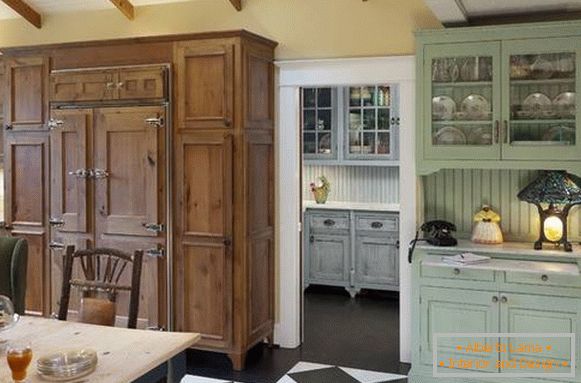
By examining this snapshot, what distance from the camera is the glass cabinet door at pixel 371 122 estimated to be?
6.59m

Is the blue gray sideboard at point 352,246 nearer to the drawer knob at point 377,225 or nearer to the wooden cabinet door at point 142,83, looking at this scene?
the drawer knob at point 377,225

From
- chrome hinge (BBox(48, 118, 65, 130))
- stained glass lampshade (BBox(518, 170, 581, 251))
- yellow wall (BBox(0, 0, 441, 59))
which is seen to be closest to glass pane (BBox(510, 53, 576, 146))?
stained glass lampshade (BBox(518, 170, 581, 251))

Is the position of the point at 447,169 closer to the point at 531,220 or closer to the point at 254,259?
the point at 531,220

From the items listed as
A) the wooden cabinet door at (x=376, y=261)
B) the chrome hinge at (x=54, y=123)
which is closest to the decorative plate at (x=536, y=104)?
the wooden cabinet door at (x=376, y=261)

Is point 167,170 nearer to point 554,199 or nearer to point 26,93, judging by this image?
point 26,93

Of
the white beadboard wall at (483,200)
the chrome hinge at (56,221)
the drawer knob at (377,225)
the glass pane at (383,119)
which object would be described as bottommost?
the drawer knob at (377,225)

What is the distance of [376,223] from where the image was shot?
6.38m

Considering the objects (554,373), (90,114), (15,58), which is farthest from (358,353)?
(15,58)

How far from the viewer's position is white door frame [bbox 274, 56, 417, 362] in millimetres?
4559

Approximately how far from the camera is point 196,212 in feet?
14.8

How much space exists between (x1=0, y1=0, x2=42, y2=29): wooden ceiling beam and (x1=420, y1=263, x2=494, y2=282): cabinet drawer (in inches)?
156

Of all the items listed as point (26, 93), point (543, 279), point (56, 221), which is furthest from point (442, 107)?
point (26, 93)

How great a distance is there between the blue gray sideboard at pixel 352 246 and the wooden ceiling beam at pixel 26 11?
10.2 feet

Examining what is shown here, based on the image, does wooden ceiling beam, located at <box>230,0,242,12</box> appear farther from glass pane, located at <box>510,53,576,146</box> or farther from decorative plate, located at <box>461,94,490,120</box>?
glass pane, located at <box>510,53,576,146</box>
